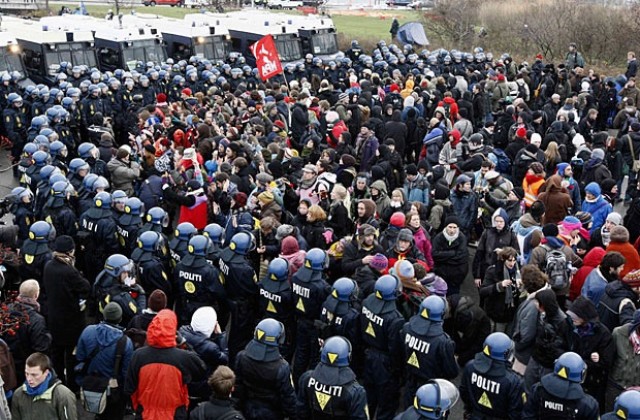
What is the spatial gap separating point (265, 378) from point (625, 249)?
4.67m

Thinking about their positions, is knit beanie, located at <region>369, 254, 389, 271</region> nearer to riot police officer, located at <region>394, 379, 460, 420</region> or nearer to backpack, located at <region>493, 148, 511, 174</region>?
riot police officer, located at <region>394, 379, 460, 420</region>

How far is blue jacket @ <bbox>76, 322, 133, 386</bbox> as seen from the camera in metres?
6.58

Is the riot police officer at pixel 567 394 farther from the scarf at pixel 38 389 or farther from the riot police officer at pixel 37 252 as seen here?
the riot police officer at pixel 37 252

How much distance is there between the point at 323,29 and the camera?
2370 centimetres

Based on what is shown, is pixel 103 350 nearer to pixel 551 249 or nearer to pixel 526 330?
pixel 526 330

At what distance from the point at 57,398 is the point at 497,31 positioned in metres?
31.1

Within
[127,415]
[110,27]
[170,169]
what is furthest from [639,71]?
[127,415]

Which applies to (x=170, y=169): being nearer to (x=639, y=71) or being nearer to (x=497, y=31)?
(x=639, y=71)

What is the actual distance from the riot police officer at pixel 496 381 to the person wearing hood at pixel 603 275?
7.07 ft

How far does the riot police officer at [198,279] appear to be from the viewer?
25.8 feet

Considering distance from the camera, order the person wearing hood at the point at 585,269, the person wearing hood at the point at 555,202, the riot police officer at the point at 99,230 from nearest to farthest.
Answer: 1. the person wearing hood at the point at 585,269
2. the riot police officer at the point at 99,230
3. the person wearing hood at the point at 555,202

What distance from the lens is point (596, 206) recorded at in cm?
998

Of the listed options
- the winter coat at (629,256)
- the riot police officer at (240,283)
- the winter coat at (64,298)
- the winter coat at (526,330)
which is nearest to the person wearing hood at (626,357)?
the winter coat at (526,330)

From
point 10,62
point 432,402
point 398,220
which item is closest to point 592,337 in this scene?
point 432,402
